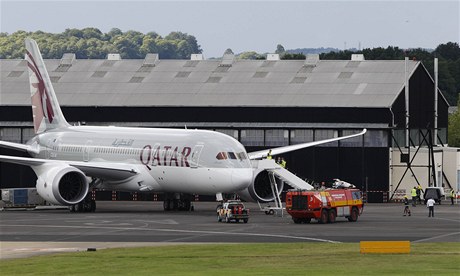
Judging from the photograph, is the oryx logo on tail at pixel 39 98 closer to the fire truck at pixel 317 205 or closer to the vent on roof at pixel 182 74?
the vent on roof at pixel 182 74

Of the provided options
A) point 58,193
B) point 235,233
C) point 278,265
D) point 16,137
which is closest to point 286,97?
point 16,137

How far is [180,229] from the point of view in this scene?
229 ft

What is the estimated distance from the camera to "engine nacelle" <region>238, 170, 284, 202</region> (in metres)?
84.8

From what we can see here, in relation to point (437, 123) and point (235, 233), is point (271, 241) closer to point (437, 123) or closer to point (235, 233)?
point (235, 233)

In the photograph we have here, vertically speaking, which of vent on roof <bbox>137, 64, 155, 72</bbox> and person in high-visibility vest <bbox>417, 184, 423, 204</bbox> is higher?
vent on roof <bbox>137, 64, 155, 72</bbox>

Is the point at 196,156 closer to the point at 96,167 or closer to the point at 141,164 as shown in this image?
the point at 141,164

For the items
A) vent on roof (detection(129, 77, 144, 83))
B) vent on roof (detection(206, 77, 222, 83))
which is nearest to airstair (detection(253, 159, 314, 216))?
vent on roof (detection(206, 77, 222, 83))

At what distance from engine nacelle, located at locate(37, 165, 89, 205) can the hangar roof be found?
27.4 m

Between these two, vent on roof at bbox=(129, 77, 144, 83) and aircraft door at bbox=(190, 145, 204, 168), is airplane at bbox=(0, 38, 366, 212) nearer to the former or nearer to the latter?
aircraft door at bbox=(190, 145, 204, 168)

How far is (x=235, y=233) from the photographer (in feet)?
217

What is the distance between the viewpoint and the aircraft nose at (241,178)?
3206 inches

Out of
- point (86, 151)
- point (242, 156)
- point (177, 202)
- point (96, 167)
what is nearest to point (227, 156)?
point (242, 156)

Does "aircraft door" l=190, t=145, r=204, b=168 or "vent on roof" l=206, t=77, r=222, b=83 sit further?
"vent on roof" l=206, t=77, r=222, b=83

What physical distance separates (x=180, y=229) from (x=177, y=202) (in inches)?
813
